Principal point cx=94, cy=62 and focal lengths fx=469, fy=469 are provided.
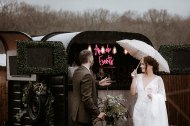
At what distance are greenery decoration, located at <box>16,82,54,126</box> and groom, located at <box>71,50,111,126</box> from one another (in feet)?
11.7

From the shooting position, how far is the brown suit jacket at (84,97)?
6.38 meters

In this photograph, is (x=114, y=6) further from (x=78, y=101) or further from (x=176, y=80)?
(x=78, y=101)

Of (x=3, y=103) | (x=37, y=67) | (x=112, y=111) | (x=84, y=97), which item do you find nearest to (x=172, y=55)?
(x=37, y=67)

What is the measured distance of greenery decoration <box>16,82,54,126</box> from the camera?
10.1 metres

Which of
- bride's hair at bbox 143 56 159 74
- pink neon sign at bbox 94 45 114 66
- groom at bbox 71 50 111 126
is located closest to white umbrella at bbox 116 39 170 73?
bride's hair at bbox 143 56 159 74

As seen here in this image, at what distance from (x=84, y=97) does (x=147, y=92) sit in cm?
158

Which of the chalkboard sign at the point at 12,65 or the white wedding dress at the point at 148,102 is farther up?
the chalkboard sign at the point at 12,65

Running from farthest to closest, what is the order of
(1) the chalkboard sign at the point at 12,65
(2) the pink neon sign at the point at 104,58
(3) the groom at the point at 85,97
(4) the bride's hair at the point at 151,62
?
(2) the pink neon sign at the point at 104,58, (1) the chalkboard sign at the point at 12,65, (4) the bride's hair at the point at 151,62, (3) the groom at the point at 85,97

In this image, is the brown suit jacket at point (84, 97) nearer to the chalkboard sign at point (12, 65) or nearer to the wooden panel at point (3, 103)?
the chalkboard sign at point (12, 65)

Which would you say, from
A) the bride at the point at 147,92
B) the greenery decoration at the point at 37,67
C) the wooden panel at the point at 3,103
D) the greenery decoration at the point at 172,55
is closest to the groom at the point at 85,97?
the bride at the point at 147,92

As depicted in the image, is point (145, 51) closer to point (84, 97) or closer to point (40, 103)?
point (84, 97)

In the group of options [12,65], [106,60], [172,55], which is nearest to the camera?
[172,55]

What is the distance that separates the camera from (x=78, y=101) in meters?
6.54

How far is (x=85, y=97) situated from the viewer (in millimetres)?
6340
